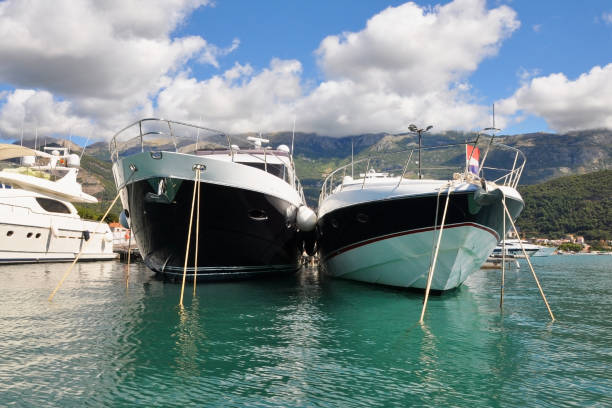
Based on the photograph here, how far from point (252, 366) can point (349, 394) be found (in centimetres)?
164

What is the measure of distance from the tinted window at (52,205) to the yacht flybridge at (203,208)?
1220cm

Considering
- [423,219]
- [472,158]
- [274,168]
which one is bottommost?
[423,219]

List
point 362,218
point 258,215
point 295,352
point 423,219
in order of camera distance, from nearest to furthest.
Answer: point 295,352, point 423,219, point 362,218, point 258,215

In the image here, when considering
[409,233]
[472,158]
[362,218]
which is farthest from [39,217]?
[472,158]

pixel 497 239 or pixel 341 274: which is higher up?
pixel 497 239

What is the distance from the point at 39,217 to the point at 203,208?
52.4 ft

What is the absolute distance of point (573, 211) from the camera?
4700 inches

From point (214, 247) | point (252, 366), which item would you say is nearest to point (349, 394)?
point (252, 366)

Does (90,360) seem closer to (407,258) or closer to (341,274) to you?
(407,258)

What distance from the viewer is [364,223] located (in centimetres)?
1275

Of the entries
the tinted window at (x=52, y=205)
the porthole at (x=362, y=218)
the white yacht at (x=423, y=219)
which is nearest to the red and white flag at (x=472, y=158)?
the white yacht at (x=423, y=219)

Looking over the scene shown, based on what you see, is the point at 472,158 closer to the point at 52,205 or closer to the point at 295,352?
the point at 295,352

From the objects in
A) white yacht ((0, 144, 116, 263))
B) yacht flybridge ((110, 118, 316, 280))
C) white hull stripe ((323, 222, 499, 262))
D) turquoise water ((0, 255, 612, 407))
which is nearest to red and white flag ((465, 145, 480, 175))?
white hull stripe ((323, 222, 499, 262))

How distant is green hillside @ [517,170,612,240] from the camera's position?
11569cm
